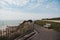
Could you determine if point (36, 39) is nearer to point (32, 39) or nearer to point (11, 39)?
point (32, 39)

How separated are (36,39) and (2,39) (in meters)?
4.24

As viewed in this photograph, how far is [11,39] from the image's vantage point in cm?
1480

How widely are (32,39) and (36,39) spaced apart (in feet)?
1.21

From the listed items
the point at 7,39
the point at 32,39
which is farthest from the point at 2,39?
the point at 32,39

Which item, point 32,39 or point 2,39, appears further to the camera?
point 2,39

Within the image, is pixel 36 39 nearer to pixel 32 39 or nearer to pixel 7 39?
pixel 32 39

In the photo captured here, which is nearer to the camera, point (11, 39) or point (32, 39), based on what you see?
point (32, 39)

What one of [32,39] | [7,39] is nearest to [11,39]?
[7,39]

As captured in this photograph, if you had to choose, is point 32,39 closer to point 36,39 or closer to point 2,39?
point 36,39

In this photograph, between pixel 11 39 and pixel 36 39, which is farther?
pixel 11 39

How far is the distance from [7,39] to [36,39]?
3719 mm

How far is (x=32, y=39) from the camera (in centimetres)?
1275

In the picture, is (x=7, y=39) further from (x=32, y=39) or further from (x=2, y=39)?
A: (x=32, y=39)

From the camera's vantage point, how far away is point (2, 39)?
1498 centimetres
